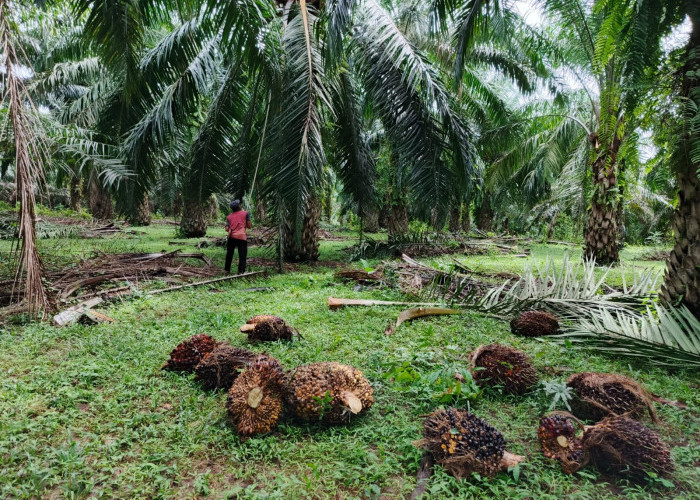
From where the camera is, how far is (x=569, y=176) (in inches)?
402

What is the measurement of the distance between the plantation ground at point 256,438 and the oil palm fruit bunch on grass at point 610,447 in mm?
58

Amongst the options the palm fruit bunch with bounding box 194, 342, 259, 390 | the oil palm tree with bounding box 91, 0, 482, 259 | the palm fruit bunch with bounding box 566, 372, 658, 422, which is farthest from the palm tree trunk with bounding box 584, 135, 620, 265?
→ the palm fruit bunch with bounding box 194, 342, 259, 390

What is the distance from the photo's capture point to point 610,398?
1.91 metres

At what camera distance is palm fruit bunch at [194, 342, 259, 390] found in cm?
244

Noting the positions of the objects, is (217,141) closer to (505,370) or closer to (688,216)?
(505,370)

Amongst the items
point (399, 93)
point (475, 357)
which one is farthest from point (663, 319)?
point (399, 93)

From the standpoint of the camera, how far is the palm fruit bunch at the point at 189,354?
2.68 meters

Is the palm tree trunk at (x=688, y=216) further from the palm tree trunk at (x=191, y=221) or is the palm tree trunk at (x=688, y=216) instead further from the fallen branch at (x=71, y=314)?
the palm tree trunk at (x=191, y=221)

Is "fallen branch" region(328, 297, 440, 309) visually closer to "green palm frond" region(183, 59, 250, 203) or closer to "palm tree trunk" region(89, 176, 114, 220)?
"green palm frond" region(183, 59, 250, 203)

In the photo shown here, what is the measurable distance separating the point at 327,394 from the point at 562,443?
1087 millimetres

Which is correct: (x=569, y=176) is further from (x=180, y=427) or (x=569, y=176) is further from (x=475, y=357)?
(x=180, y=427)

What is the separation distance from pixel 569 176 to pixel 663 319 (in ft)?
28.4

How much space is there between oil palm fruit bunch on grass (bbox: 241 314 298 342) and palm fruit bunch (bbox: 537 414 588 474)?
79.9 inches

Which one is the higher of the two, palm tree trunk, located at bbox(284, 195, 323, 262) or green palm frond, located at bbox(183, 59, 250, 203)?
green palm frond, located at bbox(183, 59, 250, 203)
